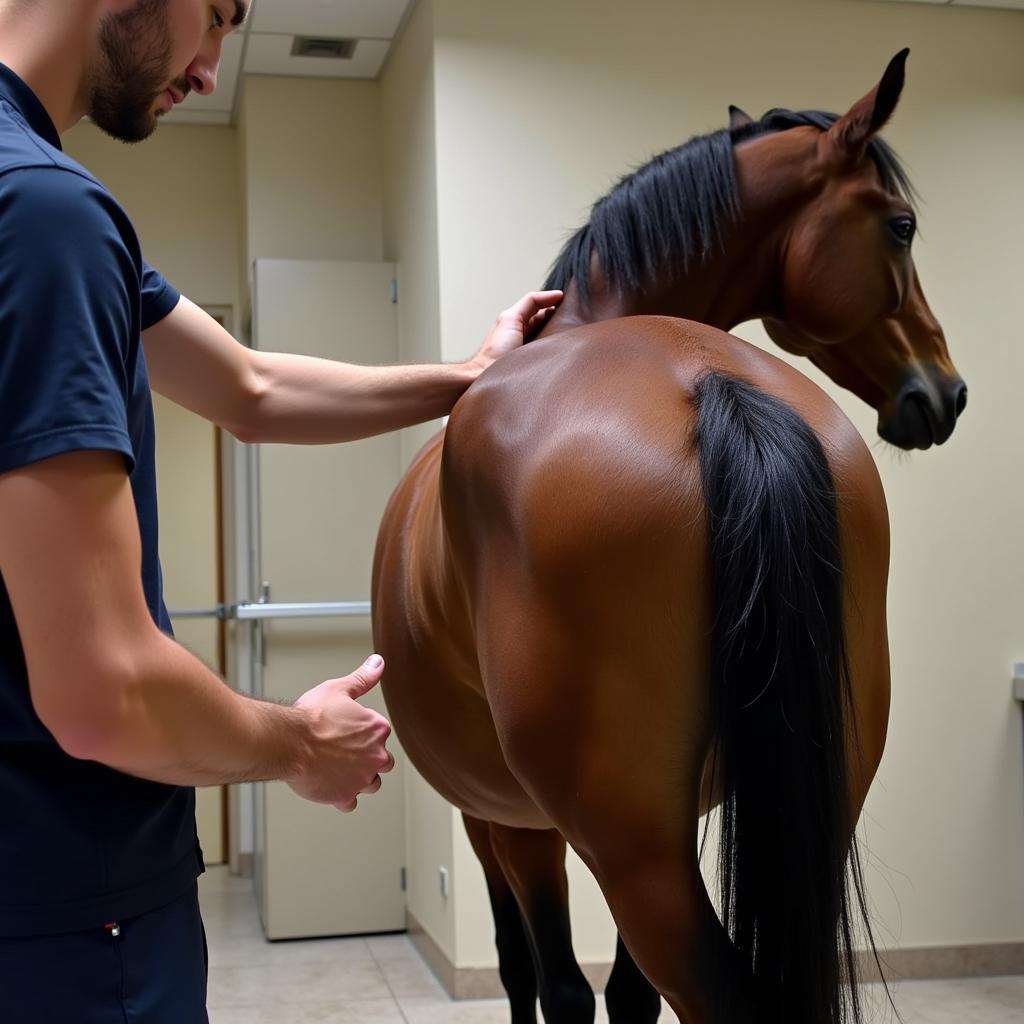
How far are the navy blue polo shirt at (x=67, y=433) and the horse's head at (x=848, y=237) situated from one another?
1.18 metres

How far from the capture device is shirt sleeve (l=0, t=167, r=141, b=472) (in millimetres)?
713

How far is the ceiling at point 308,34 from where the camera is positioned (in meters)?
3.79

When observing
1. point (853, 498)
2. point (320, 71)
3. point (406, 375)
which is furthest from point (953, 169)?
point (853, 498)

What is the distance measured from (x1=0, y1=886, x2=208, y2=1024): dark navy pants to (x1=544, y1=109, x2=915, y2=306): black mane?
112 centimetres

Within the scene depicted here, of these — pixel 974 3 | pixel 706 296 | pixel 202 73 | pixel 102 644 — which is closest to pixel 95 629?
pixel 102 644

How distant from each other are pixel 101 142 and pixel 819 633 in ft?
14.4

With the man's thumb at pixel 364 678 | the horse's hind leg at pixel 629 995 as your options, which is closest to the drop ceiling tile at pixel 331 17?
the horse's hind leg at pixel 629 995

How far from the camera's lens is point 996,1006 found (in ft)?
10.9

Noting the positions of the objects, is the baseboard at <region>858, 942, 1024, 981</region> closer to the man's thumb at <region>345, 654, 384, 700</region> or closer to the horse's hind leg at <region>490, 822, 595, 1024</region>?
the horse's hind leg at <region>490, 822, 595, 1024</region>

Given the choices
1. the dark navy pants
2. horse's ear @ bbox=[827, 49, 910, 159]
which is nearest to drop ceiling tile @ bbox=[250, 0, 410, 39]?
horse's ear @ bbox=[827, 49, 910, 159]

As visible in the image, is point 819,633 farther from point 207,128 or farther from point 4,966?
point 207,128

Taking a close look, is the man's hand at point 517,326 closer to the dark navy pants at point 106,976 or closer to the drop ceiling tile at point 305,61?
the dark navy pants at point 106,976

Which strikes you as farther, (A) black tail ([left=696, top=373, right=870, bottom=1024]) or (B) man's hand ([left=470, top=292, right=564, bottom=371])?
(B) man's hand ([left=470, top=292, right=564, bottom=371])

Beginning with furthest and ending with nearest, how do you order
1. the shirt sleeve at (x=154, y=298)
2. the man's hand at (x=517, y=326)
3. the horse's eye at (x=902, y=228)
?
the horse's eye at (x=902, y=228)
the man's hand at (x=517, y=326)
the shirt sleeve at (x=154, y=298)
